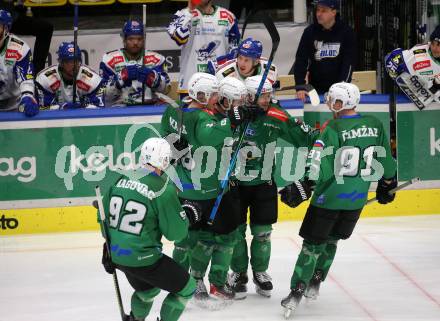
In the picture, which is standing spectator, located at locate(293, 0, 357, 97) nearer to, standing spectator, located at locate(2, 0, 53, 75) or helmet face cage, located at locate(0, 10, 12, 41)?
standing spectator, located at locate(2, 0, 53, 75)

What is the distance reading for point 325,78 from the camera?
33.9 ft

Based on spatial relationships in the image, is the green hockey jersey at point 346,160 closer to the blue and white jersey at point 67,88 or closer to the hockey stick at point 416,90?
the hockey stick at point 416,90

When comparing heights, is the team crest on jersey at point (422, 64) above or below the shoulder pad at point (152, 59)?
below

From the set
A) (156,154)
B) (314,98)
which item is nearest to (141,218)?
(156,154)

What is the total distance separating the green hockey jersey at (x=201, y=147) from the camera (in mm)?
7609

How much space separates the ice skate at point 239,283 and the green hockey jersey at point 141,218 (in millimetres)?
1731

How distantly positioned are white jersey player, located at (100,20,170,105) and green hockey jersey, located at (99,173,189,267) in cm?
362

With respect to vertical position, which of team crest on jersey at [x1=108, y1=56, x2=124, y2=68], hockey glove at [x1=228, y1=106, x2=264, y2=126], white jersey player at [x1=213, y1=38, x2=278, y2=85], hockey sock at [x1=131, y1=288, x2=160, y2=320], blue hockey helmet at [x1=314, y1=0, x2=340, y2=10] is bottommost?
hockey sock at [x1=131, y1=288, x2=160, y2=320]

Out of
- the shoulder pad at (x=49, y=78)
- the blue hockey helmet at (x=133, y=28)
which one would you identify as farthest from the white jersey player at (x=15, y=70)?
the blue hockey helmet at (x=133, y=28)

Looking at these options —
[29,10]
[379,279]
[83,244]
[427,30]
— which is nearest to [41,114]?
[83,244]

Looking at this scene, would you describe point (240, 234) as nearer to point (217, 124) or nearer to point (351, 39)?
point (217, 124)

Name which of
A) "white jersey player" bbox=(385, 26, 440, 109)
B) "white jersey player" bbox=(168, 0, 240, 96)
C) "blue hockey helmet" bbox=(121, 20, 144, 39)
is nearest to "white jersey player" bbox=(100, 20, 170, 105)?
"blue hockey helmet" bbox=(121, 20, 144, 39)

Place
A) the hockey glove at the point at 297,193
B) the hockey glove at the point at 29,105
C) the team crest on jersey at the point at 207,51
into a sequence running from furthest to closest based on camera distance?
1. the team crest on jersey at the point at 207,51
2. the hockey glove at the point at 29,105
3. the hockey glove at the point at 297,193

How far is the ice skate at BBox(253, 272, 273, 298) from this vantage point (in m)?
8.20
